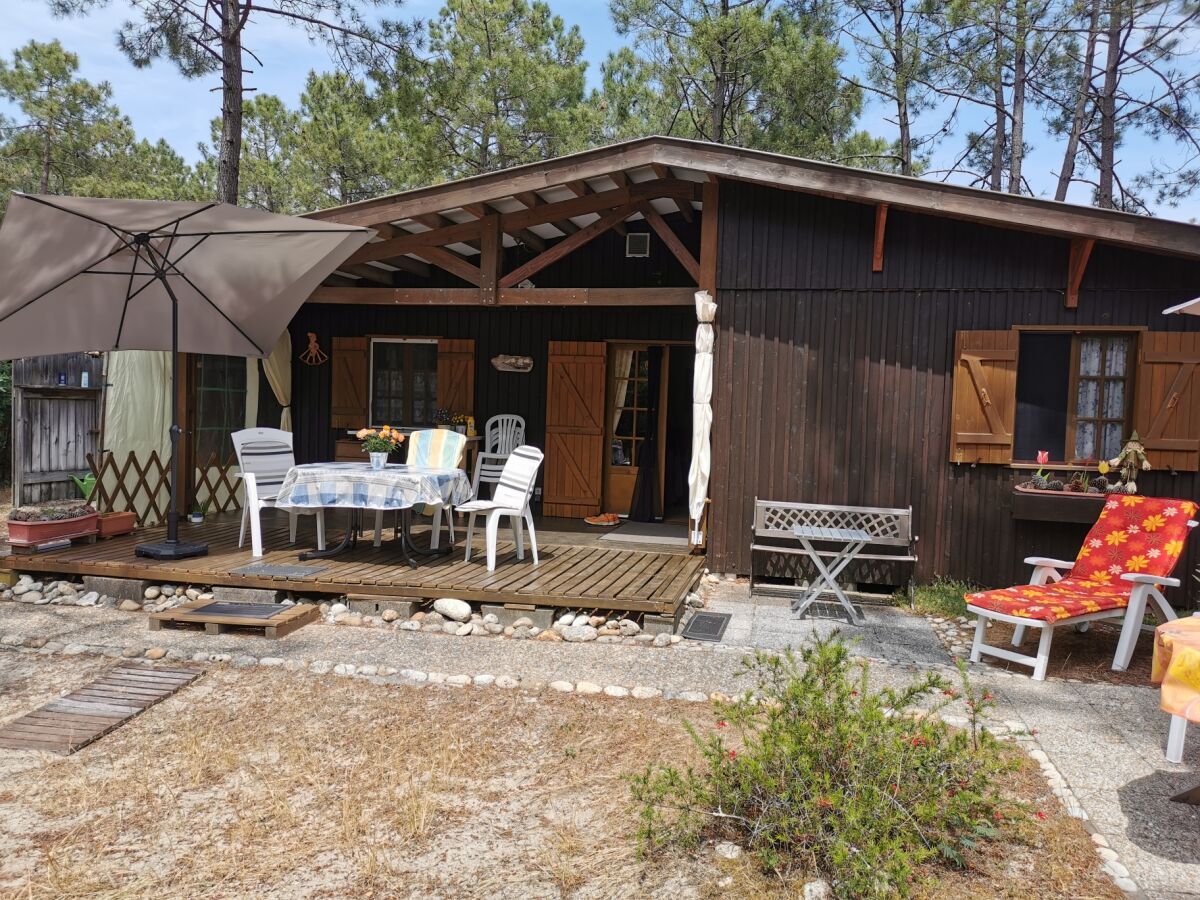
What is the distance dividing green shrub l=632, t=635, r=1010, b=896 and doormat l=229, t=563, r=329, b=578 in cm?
326

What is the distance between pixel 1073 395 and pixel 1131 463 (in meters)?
0.59

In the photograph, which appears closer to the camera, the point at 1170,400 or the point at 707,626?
the point at 707,626

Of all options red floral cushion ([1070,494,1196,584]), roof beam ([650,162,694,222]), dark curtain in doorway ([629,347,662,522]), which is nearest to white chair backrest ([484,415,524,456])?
dark curtain in doorway ([629,347,662,522])

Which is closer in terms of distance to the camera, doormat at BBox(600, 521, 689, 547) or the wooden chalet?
the wooden chalet

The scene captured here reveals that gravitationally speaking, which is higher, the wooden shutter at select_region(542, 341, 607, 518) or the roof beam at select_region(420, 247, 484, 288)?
the roof beam at select_region(420, 247, 484, 288)

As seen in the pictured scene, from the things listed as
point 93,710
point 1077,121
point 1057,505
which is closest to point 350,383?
point 93,710

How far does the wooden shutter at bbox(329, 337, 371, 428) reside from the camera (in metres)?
8.56

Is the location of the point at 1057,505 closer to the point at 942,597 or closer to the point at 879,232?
the point at 942,597

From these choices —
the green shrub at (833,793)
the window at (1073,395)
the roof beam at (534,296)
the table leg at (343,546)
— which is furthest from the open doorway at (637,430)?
the green shrub at (833,793)

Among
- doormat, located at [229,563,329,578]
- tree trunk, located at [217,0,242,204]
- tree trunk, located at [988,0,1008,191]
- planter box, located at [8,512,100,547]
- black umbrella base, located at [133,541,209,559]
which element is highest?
tree trunk, located at [988,0,1008,191]

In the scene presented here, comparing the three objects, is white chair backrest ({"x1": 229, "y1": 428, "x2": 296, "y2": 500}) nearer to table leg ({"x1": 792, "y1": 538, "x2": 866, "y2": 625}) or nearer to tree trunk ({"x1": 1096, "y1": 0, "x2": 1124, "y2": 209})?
table leg ({"x1": 792, "y1": 538, "x2": 866, "y2": 625})

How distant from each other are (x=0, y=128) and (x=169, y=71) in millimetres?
6178

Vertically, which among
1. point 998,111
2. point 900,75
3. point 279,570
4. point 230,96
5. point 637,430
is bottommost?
point 279,570

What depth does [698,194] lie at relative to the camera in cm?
639
